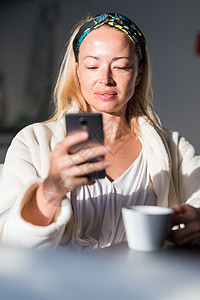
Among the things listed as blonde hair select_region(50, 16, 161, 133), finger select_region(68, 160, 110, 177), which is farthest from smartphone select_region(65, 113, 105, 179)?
blonde hair select_region(50, 16, 161, 133)

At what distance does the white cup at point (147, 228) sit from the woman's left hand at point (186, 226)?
1.3 inches

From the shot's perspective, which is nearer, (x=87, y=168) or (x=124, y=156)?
(x=87, y=168)

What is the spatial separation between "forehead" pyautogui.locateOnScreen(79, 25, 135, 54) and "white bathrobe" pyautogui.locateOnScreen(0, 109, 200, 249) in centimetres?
7

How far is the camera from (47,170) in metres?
0.42

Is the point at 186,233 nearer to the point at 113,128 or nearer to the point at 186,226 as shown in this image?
the point at 186,226

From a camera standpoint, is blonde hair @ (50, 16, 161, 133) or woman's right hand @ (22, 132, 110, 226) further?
blonde hair @ (50, 16, 161, 133)

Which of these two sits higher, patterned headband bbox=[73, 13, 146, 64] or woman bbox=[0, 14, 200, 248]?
patterned headband bbox=[73, 13, 146, 64]

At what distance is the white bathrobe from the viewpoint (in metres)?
0.34

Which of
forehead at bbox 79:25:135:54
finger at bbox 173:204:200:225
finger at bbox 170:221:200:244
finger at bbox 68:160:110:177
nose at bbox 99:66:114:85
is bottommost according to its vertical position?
finger at bbox 170:221:200:244

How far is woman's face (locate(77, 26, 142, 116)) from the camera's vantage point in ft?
1.12

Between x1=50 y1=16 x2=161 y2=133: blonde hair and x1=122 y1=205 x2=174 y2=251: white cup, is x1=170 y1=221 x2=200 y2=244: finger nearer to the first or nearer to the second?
x1=122 y1=205 x2=174 y2=251: white cup

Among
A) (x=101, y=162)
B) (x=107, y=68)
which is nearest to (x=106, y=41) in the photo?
(x=107, y=68)

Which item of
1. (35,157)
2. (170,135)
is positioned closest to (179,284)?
(35,157)

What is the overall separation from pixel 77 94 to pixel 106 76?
0.25 ft
